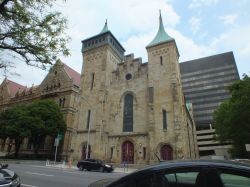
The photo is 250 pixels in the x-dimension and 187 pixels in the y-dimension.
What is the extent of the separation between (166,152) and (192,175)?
2632cm

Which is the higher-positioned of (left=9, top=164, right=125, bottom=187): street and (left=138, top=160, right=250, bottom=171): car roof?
(left=138, top=160, right=250, bottom=171): car roof

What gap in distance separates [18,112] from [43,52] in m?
30.5

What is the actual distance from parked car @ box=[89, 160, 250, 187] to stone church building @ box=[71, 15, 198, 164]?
81.8ft

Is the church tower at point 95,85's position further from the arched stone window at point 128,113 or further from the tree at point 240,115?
the tree at point 240,115

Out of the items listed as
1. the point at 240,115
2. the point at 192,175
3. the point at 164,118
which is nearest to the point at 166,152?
the point at 164,118

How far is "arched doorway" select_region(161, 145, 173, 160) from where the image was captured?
2719 centimetres

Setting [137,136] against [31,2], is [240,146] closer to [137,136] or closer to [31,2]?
[137,136]

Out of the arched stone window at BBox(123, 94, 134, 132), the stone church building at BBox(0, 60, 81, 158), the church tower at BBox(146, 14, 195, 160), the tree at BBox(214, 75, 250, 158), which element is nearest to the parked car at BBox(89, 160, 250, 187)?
the tree at BBox(214, 75, 250, 158)

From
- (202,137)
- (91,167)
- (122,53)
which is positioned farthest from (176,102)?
(202,137)

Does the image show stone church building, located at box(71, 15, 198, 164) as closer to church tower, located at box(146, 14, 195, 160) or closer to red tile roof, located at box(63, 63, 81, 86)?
church tower, located at box(146, 14, 195, 160)

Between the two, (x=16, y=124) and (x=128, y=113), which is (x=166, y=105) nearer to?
(x=128, y=113)

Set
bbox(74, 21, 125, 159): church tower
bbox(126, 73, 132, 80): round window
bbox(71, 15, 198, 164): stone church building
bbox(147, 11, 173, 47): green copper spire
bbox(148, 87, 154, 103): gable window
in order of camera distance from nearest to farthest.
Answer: bbox(71, 15, 198, 164): stone church building, bbox(148, 87, 154, 103): gable window, bbox(74, 21, 125, 159): church tower, bbox(147, 11, 173, 47): green copper spire, bbox(126, 73, 132, 80): round window

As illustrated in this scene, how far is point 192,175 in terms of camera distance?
101 inches

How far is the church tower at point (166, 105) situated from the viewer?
2720cm
